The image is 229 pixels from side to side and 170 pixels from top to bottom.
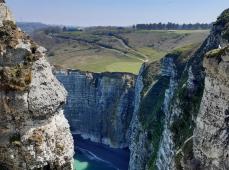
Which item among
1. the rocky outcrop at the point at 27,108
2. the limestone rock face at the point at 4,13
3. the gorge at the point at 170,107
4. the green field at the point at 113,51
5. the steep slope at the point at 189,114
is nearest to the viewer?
the rocky outcrop at the point at 27,108

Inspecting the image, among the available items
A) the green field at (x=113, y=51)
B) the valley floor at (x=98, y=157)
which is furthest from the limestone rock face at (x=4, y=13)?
the green field at (x=113, y=51)

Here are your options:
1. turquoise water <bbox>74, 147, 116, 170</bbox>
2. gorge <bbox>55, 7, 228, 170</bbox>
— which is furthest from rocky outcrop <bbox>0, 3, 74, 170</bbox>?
turquoise water <bbox>74, 147, 116, 170</bbox>

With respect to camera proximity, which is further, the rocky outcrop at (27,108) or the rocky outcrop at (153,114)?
the rocky outcrop at (153,114)

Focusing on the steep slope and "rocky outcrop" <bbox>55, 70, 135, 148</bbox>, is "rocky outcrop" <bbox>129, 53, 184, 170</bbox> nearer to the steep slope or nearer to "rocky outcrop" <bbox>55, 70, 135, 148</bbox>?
the steep slope

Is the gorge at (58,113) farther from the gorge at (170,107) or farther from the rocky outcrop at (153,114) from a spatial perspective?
the rocky outcrop at (153,114)

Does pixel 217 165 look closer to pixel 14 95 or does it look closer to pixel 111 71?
pixel 14 95

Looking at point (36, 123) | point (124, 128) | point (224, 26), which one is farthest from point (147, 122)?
point (36, 123)

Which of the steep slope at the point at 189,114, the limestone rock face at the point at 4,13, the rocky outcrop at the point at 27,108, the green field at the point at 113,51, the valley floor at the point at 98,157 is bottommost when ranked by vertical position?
the valley floor at the point at 98,157
